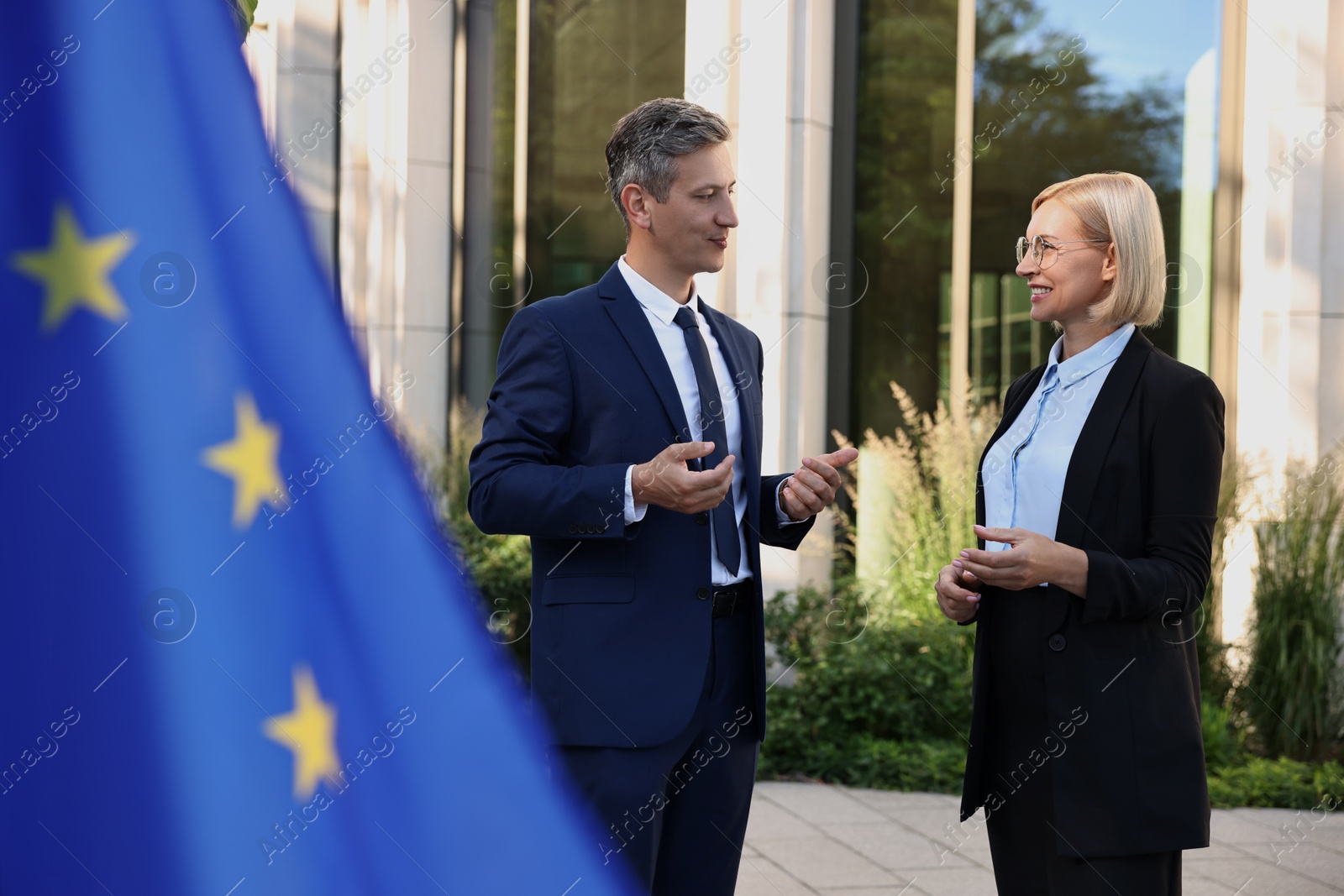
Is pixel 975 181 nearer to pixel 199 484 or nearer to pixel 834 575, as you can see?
pixel 834 575

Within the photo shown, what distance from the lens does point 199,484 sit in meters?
2.29

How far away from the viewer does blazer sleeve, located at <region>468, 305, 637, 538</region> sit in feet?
7.54

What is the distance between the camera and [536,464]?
7.79 feet

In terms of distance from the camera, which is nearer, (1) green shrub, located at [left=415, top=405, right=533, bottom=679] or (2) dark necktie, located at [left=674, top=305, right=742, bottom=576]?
(2) dark necktie, located at [left=674, top=305, right=742, bottom=576]

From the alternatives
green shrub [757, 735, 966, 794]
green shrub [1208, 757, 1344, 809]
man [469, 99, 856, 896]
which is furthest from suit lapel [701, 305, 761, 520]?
green shrub [1208, 757, 1344, 809]

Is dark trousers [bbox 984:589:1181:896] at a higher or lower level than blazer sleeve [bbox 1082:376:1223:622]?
lower

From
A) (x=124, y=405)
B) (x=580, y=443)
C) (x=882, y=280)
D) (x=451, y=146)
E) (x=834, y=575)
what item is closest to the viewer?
(x=124, y=405)

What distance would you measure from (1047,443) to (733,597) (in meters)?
0.69

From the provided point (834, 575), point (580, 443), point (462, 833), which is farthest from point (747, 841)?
point (580, 443)

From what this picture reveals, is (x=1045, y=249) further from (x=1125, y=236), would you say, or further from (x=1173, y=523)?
(x=1173, y=523)

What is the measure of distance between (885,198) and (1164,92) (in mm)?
1603

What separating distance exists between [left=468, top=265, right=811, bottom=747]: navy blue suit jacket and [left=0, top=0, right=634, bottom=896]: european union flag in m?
0.35

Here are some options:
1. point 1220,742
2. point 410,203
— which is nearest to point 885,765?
point 1220,742

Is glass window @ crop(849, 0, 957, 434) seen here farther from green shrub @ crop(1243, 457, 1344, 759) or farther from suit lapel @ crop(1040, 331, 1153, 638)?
suit lapel @ crop(1040, 331, 1153, 638)
